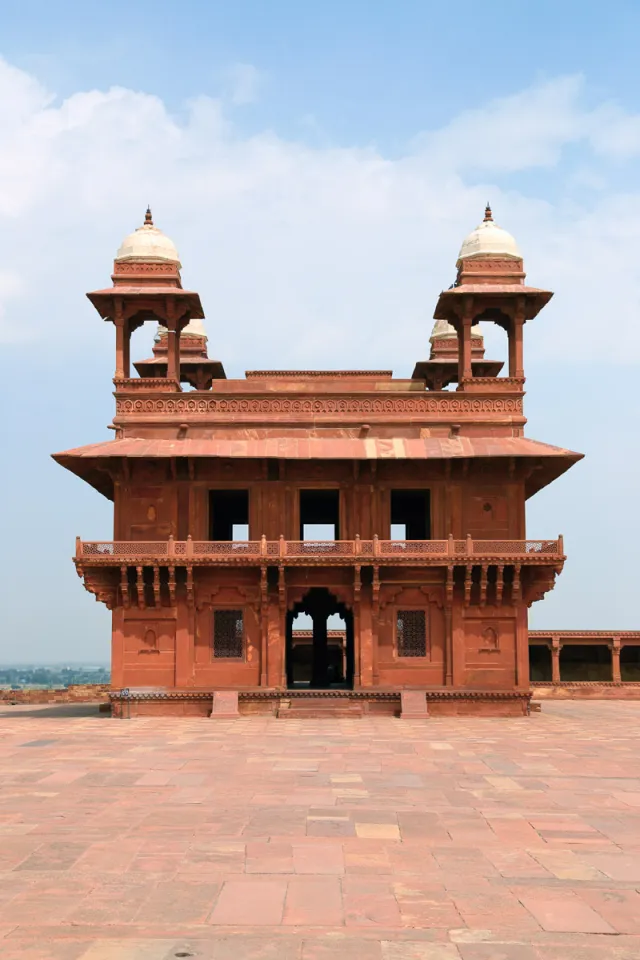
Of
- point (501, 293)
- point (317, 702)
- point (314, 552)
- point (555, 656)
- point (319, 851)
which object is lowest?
point (319, 851)

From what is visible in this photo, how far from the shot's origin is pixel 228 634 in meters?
26.5

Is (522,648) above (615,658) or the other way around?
above

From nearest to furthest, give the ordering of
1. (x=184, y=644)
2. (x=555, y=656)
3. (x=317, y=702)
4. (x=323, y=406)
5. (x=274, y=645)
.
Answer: (x=317, y=702), (x=184, y=644), (x=274, y=645), (x=323, y=406), (x=555, y=656)

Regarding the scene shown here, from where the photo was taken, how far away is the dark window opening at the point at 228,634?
1041 inches

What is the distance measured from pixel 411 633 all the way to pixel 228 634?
15.6 feet

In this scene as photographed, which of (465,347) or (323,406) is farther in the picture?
(465,347)

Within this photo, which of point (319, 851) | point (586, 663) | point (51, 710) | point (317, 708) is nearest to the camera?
point (319, 851)

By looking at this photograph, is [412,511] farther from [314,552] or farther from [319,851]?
[319,851]

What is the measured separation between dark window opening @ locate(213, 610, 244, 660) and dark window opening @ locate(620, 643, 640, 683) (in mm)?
23152

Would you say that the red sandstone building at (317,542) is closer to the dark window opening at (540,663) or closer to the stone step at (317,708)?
the stone step at (317,708)

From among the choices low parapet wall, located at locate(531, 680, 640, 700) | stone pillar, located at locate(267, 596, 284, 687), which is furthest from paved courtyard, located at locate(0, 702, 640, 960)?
low parapet wall, located at locate(531, 680, 640, 700)

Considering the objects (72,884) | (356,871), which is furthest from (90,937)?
Answer: (356,871)

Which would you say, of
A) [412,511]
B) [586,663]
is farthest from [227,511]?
[586,663]

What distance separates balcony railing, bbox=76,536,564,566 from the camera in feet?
84.4
